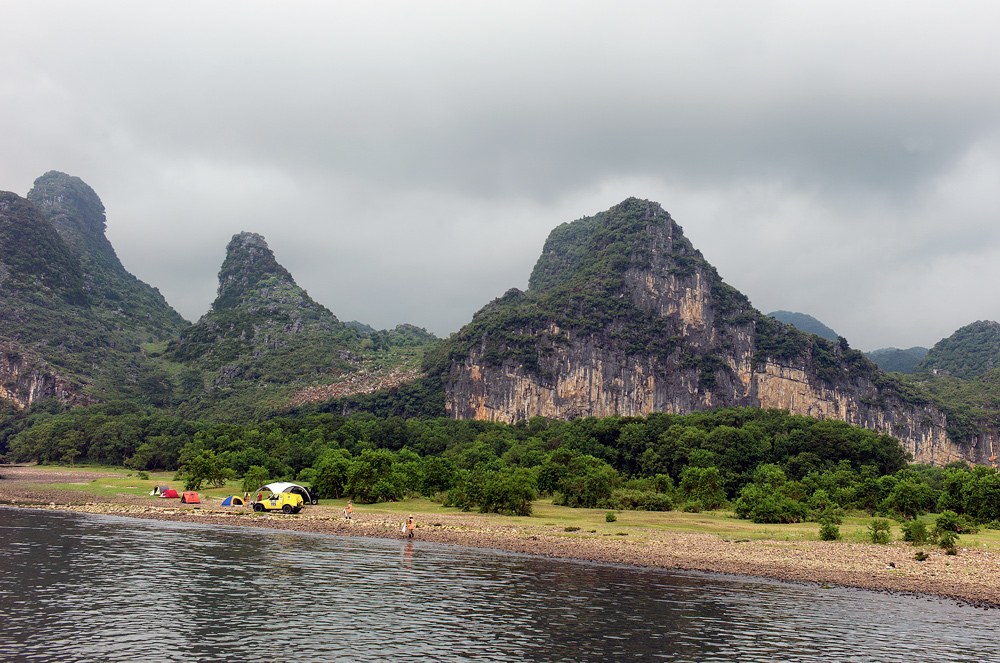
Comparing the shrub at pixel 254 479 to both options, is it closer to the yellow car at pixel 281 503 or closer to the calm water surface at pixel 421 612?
the yellow car at pixel 281 503

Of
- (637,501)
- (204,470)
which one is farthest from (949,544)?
(204,470)

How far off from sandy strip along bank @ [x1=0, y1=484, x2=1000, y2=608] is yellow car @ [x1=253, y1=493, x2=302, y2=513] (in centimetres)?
129

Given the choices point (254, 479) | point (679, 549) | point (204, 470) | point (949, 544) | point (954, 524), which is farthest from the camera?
point (204, 470)

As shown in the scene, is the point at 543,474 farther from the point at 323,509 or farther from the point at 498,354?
the point at 498,354

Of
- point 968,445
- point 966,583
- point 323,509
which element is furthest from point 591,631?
point 968,445

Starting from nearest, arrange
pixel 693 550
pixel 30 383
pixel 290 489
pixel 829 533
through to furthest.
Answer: pixel 693 550 < pixel 829 533 < pixel 290 489 < pixel 30 383

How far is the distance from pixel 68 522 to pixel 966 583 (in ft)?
189

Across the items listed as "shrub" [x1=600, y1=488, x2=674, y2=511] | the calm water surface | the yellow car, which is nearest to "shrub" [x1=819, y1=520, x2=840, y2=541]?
the calm water surface

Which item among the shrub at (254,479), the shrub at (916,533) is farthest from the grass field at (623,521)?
the shrub at (254,479)

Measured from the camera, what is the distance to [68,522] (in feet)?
149

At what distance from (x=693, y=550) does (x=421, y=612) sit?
2387 cm

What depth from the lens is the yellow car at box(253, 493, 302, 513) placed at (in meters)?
55.9

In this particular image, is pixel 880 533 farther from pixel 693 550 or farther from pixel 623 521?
pixel 623 521

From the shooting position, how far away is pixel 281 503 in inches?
2223
